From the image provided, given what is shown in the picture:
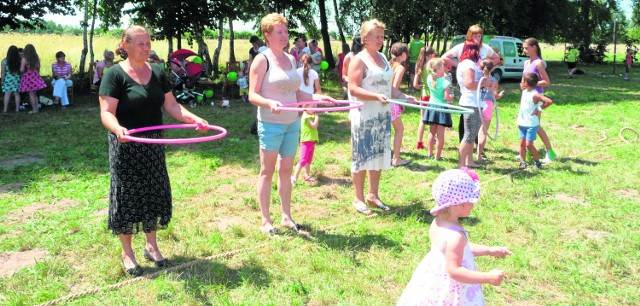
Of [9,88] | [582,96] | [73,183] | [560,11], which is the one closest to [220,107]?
[9,88]

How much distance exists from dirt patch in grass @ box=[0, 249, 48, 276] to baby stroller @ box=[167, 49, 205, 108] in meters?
9.40

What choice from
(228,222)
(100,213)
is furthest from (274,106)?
(100,213)

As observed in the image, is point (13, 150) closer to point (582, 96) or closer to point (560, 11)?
point (582, 96)

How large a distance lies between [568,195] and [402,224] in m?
2.30

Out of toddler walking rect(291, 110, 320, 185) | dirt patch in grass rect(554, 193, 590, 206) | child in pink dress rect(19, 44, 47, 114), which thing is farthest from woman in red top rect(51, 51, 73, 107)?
dirt patch in grass rect(554, 193, 590, 206)

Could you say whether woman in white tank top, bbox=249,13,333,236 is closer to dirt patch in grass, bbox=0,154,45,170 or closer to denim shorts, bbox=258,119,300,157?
Answer: denim shorts, bbox=258,119,300,157

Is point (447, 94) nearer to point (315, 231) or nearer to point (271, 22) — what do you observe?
point (315, 231)

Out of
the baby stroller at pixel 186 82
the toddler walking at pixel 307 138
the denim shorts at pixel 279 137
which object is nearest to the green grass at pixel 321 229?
the toddler walking at pixel 307 138

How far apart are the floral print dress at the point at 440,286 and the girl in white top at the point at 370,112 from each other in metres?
2.79

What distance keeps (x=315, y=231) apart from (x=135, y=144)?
1.98 meters

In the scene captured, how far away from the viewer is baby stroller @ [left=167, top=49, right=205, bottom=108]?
14.3m

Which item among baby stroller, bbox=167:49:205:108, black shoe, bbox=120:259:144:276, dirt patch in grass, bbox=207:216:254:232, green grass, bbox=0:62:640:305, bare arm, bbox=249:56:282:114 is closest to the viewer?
green grass, bbox=0:62:640:305

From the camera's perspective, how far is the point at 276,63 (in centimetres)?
488

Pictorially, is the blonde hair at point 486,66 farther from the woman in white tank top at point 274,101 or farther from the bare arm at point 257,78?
the bare arm at point 257,78
